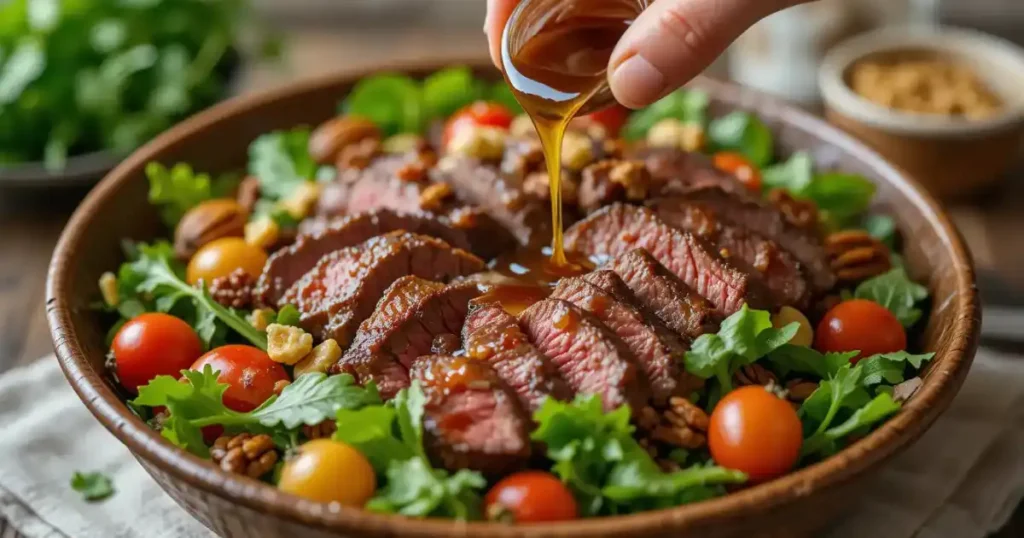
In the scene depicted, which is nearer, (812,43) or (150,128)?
(150,128)

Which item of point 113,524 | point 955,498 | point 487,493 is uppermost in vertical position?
point 487,493

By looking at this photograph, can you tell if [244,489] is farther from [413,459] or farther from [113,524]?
[113,524]

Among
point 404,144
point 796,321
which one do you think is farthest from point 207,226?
point 796,321

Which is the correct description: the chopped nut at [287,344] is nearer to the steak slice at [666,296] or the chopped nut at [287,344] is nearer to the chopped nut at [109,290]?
the chopped nut at [109,290]

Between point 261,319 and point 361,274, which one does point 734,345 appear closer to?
point 361,274

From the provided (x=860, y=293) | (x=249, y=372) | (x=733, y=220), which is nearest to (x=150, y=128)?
(x=249, y=372)

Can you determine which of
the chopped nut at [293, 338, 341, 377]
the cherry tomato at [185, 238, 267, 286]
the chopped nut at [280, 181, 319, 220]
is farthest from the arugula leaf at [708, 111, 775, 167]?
the chopped nut at [293, 338, 341, 377]

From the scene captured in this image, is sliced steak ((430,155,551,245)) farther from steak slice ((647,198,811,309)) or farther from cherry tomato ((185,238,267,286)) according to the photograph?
cherry tomato ((185,238,267,286))
